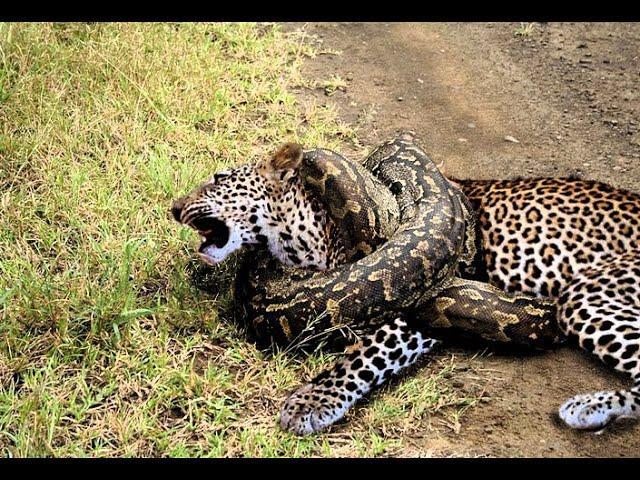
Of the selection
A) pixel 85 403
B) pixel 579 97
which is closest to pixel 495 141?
pixel 579 97

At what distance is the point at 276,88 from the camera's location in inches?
397

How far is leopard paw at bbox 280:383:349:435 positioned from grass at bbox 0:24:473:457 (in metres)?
0.08

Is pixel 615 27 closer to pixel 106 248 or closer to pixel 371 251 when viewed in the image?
pixel 371 251

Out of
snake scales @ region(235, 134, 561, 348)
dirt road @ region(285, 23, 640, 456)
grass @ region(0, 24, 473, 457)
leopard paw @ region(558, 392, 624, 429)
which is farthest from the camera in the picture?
dirt road @ region(285, 23, 640, 456)

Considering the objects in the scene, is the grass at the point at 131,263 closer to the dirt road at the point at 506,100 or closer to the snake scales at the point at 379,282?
the snake scales at the point at 379,282

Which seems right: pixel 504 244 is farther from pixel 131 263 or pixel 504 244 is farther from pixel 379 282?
pixel 131 263

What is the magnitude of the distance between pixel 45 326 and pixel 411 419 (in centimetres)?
A: 272

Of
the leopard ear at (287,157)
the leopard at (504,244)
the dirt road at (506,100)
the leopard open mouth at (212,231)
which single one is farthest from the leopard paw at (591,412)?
the leopard open mouth at (212,231)

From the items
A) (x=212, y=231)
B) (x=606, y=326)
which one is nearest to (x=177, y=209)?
(x=212, y=231)

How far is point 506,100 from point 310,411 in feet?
21.0

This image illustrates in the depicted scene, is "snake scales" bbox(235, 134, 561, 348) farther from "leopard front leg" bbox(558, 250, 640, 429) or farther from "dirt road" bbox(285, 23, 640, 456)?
"dirt road" bbox(285, 23, 640, 456)

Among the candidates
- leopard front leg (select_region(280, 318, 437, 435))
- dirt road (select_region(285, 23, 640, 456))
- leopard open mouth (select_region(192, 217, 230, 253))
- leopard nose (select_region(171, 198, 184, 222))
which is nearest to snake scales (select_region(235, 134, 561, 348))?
leopard front leg (select_region(280, 318, 437, 435))

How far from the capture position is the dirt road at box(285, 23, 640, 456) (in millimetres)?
6309

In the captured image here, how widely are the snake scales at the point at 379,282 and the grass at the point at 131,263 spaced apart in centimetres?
32
